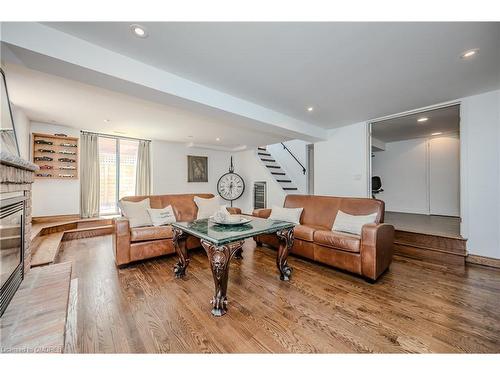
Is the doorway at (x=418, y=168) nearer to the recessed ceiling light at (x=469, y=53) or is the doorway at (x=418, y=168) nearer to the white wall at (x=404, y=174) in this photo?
the white wall at (x=404, y=174)

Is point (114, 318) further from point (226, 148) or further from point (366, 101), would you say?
point (226, 148)

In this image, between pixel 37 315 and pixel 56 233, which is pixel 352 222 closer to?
pixel 37 315

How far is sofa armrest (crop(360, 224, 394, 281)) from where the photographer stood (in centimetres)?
225

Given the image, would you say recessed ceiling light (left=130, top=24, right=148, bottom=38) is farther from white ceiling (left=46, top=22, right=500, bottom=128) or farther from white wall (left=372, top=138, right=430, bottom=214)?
white wall (left=372, top=138, right=430, bottom=214)

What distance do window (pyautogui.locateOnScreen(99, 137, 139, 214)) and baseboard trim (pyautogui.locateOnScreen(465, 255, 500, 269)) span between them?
6.90m

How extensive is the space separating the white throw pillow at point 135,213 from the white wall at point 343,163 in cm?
361

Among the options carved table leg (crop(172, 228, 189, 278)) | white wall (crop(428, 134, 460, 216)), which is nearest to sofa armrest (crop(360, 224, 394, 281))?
carved table leg (crop(172, 228, 189, 278))

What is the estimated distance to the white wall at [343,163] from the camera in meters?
3.93

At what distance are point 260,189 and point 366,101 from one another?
4032 mm

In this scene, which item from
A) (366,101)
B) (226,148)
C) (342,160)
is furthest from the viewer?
(226,148)

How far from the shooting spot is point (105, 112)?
3.48 metres

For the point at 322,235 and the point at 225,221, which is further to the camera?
the point at 322,235

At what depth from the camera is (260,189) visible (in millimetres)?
6496
